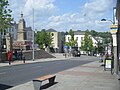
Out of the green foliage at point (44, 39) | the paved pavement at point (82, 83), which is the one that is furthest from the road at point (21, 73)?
the green foliage at point (44, 39)

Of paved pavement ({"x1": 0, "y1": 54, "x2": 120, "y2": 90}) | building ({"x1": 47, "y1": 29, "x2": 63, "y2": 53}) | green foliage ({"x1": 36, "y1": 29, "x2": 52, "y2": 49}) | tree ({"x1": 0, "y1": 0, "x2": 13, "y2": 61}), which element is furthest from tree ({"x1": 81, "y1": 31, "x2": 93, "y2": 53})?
paved pavement ({"x1": 0, "y1": 54, "x2": 120, "y2": 90})

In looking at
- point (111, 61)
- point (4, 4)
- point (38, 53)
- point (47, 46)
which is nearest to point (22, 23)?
point (38, 53)

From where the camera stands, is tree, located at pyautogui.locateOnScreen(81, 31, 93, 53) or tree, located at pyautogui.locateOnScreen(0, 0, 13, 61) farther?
tree, located at pyautogui.locateOnScreen(81, 31, 93, 53)

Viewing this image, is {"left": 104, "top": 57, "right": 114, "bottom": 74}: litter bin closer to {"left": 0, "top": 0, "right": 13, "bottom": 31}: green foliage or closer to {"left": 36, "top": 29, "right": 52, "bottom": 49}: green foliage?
{"left": 0, "top": 0, "right": 13, "bottom": 31}: green foliage

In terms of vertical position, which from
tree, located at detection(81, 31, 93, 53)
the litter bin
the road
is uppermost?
tree, located at detection(81, 31, 93, 53)

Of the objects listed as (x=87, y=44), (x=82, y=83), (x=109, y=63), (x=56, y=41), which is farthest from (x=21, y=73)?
(x=56, y=41)

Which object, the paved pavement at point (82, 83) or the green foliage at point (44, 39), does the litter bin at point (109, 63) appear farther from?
the green foliage at point (44, 39)

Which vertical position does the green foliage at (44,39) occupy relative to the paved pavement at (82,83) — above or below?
above

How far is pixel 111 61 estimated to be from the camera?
93.6ft

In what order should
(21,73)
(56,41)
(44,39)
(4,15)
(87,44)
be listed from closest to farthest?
(21,73) < (4,15) < (44,39) < (87,44) < (56,41)

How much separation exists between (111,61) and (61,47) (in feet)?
413

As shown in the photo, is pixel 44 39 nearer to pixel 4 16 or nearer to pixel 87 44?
pixel 87 44

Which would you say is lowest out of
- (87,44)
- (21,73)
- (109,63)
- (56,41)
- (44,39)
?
(21,73)

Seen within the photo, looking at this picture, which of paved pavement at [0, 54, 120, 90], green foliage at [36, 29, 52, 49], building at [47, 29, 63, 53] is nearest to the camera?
paved pavement at [0, 54, 120, 90]
